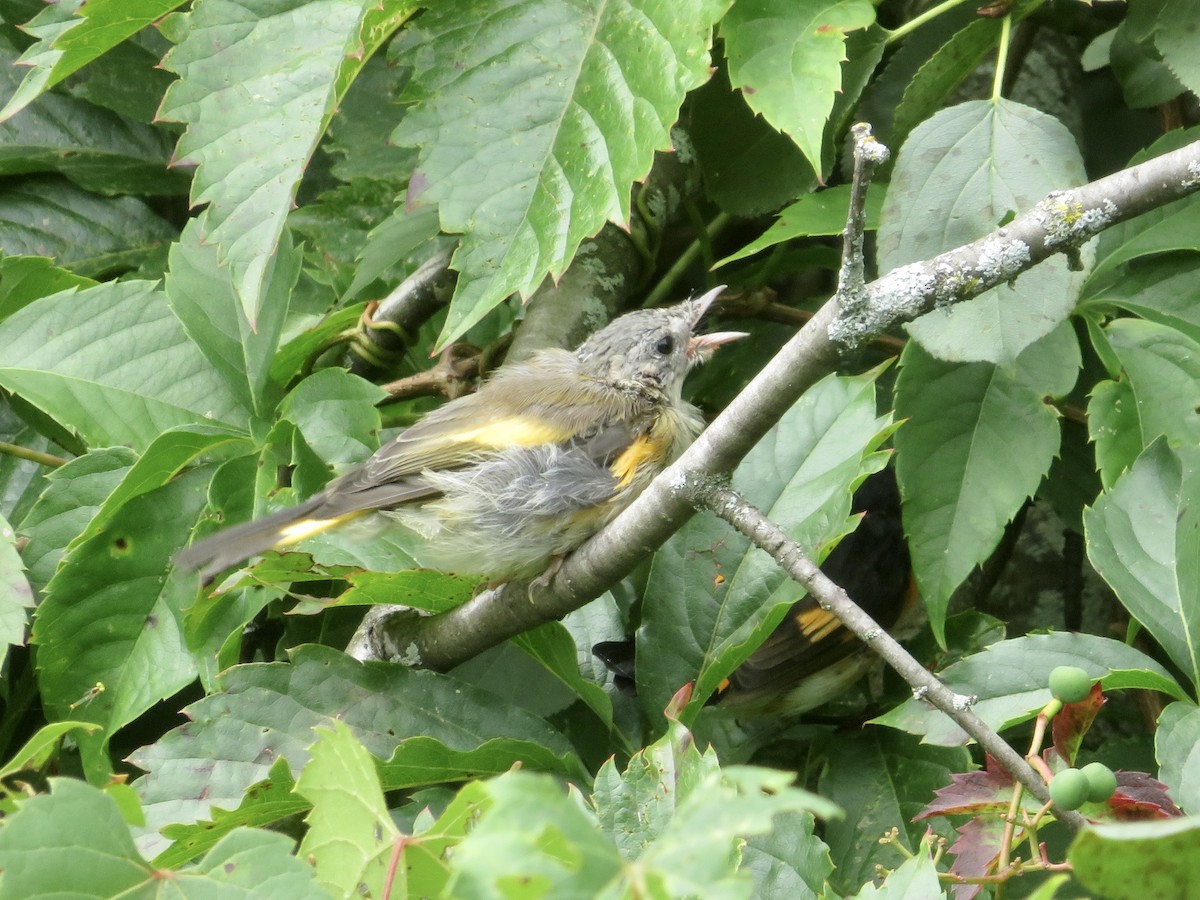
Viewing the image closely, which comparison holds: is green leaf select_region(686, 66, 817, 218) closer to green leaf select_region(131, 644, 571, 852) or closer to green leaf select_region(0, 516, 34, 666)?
green leaf select_region(131, 644, 571, 852)

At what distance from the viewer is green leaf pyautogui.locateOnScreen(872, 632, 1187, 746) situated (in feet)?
6.21

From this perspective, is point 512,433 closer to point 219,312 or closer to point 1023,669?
point 219,312

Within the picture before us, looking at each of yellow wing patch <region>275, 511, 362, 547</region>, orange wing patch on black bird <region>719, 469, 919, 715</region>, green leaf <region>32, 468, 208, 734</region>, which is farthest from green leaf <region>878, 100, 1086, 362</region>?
green leaf <region>32, 468, 208, 734</region>

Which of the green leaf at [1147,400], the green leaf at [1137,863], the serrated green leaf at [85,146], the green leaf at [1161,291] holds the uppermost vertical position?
the serrated green leaf at [85,146]

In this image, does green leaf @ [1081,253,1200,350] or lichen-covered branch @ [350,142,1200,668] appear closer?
lichen-covered branch @ [350,142,1200,668]

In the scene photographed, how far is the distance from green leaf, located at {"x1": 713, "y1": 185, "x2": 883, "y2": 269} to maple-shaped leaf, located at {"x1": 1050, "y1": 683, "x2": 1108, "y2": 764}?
1.06 metres

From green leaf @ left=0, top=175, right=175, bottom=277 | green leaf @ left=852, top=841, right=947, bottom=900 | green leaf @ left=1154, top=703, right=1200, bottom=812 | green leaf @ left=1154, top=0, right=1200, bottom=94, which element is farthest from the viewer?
green leaf @ left=0, top=175, right=175, bottom=277

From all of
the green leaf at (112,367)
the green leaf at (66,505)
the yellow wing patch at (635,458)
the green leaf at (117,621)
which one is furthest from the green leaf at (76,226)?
the yellow wing patch at (635,458)

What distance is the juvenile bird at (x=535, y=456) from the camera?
104 inches

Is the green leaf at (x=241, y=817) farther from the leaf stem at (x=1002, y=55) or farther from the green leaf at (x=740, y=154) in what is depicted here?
the leaf stem at (x=1002, y=55)

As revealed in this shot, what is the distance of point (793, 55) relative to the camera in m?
2.31

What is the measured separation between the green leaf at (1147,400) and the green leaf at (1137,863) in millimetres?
1168

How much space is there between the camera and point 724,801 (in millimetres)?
927

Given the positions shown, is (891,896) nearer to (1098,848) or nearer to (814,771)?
(1098,848)
